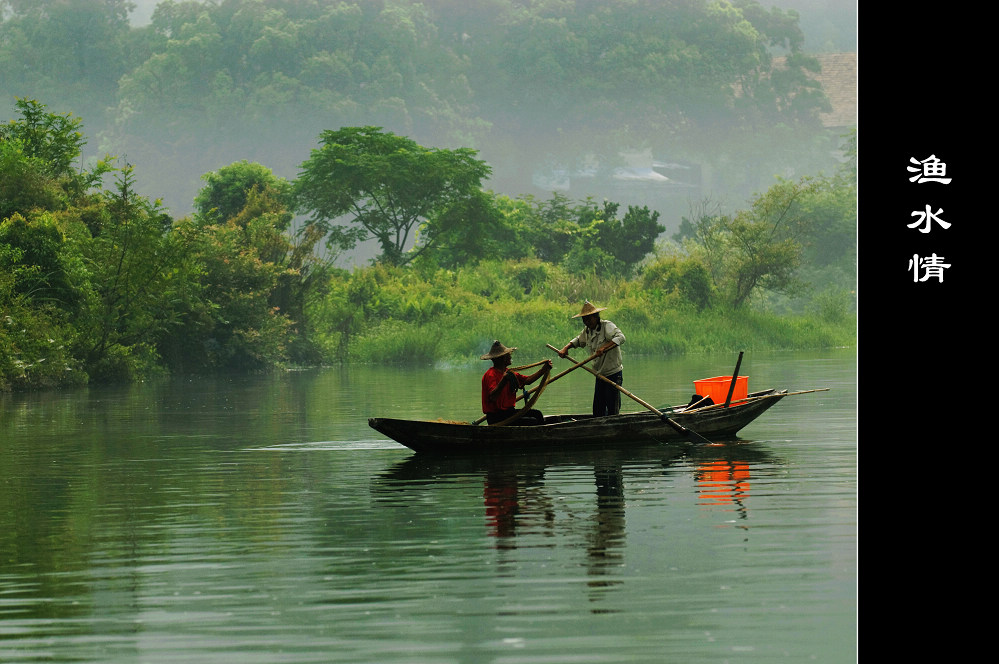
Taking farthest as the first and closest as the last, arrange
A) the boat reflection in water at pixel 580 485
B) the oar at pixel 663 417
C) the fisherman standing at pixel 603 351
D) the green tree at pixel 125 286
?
the green tree at pixel 125 286, the fisherman standing at pixel 603 351, the oar at pixel 663 417, the boat reflection in water at pixel 580 485

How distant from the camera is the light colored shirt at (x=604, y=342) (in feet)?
48.5

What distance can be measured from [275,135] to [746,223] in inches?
1436

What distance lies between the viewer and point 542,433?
14141 mm

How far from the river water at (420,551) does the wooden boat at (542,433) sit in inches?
7.0

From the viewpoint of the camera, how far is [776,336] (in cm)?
4631

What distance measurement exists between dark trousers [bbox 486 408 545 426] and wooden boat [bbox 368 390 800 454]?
15 cm

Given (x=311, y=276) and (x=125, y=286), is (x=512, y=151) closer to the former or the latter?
(x=311, y=276)

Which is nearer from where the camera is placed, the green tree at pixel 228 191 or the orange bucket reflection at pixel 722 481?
the orange bucket reflection at pixel 722 481

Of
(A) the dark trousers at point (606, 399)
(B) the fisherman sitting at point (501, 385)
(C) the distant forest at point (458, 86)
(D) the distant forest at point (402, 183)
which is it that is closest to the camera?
(B) the fisherman sitting at point (501, 385)

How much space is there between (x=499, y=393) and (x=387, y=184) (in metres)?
35.1

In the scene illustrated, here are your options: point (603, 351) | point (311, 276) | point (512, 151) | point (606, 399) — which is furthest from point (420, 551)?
point (512, 151)

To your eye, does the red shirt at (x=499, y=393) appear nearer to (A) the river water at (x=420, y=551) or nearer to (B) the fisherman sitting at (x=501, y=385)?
(B) the fisherman sitting at (x=501, y=385)

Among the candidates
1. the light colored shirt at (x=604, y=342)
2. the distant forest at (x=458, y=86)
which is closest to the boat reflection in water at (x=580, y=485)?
the light colored shirt at (x=604, y=342)
